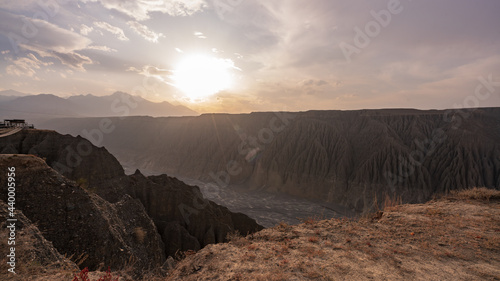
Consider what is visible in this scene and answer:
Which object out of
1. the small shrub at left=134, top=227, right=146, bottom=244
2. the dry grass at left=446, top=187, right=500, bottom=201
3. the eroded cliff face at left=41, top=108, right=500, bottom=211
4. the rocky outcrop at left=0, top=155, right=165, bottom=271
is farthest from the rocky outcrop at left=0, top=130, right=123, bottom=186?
the eroded cliff face at left=41, top=108, right=500, bottom=211

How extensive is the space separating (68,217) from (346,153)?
48415 mm

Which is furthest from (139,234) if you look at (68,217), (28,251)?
(28,251)

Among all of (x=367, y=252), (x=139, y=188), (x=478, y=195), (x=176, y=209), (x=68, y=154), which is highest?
(x=478, y=195)

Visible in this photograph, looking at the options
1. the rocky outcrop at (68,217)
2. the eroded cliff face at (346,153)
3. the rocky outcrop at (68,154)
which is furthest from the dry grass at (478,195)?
the eroded cliff face at (346,153)

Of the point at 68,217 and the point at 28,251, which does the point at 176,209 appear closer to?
the point at 68,217

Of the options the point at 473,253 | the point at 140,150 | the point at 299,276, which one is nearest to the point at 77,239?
the point at 299,276

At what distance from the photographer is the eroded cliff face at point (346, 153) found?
3919cm

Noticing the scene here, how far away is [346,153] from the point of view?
1876 inches

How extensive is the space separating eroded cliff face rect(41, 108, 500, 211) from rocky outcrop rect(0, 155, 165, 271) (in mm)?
40382

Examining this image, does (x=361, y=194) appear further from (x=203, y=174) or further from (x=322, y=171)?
(x=203, y=174)

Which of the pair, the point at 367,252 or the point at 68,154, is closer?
the point at 367,252

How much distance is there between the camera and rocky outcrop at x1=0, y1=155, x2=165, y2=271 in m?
8.74

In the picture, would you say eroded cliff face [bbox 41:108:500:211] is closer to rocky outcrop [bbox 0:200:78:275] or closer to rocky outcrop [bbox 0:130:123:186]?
rocky outcrop [bbox 0:130:123:186]

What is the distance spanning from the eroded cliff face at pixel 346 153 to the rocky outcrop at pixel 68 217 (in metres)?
40.4
